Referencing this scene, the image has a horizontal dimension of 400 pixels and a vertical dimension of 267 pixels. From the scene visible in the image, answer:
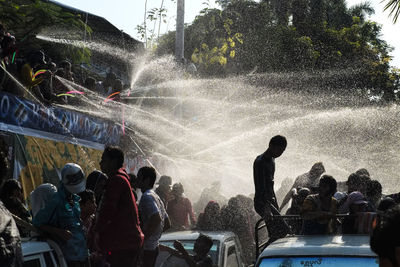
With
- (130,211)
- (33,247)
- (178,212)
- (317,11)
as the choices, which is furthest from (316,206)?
(317,11)

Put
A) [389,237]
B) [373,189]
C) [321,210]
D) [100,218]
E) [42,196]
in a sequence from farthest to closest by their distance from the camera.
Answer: [373,189]
[321,210]
[42,196]
[100,218]
[389,237]

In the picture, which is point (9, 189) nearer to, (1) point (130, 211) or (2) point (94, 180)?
(2) point (94, 180)

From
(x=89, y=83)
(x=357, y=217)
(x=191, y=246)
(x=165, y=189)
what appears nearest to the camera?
(x=357, y=217)

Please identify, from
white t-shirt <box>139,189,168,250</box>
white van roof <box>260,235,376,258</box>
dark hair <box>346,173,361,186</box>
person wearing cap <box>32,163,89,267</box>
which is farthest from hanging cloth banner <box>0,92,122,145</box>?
white van roof <box>260,235,376,258</box>

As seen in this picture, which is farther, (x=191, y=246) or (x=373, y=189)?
(x=373, y=189)

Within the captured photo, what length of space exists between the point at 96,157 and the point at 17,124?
254cm

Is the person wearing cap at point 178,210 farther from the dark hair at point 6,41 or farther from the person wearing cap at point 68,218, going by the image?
the person wearing cap at point 68,218

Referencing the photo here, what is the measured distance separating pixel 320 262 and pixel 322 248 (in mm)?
129

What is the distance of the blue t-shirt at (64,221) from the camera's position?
15.9ft

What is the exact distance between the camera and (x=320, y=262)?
434cm

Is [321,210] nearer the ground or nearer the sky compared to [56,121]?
nearer the ground

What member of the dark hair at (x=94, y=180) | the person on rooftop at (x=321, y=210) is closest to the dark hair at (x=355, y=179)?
the person on rooftop at (x=321, y=210)

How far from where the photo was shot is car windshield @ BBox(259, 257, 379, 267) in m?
4.26

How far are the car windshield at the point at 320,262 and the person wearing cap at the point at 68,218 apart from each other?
57.3 inches
